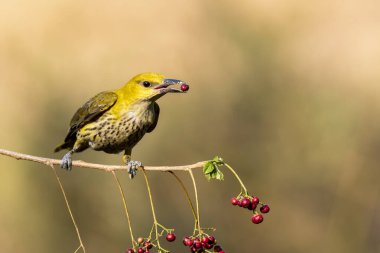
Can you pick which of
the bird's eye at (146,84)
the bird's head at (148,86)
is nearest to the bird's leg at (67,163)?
the bird's head at (148,86)

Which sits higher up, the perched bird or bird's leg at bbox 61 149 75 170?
the perched bird

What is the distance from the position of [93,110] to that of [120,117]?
27cm

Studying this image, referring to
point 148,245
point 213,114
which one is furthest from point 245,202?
point 213,114

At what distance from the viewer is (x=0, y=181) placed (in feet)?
32.7

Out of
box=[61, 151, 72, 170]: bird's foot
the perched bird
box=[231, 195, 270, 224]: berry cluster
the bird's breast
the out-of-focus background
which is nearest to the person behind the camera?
box=[231, 195, 270, 224]: berry cluster

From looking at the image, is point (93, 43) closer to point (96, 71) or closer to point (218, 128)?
point (96, 71)

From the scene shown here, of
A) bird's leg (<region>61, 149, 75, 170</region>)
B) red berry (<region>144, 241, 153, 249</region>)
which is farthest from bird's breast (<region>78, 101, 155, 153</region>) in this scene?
red berry (<region>144, 241, 153, 249</region>)

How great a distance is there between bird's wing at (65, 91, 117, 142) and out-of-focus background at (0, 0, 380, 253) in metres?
3.37

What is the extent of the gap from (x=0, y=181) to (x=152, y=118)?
428 centimetres

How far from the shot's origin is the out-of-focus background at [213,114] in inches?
391

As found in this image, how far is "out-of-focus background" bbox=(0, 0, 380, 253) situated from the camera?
992cm

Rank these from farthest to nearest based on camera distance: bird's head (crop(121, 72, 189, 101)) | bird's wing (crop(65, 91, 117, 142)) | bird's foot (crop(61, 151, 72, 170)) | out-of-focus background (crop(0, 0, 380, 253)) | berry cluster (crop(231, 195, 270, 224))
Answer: out-of-focus background (crop(0, 0, 380, 253)) → bird's wing (crop(65, 91, 117, 142)) → bird's head (crop(121, 72, 189, 101)) → bird's foot (crop(61, 151, 72, 170)) → berry cluster (crop(231, 195, 270, 224))

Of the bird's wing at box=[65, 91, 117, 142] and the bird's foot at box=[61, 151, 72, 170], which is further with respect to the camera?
the bird's wing at box=[65, 91, 117, 142]

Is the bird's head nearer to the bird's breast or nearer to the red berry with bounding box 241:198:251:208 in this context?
the bird's breast
